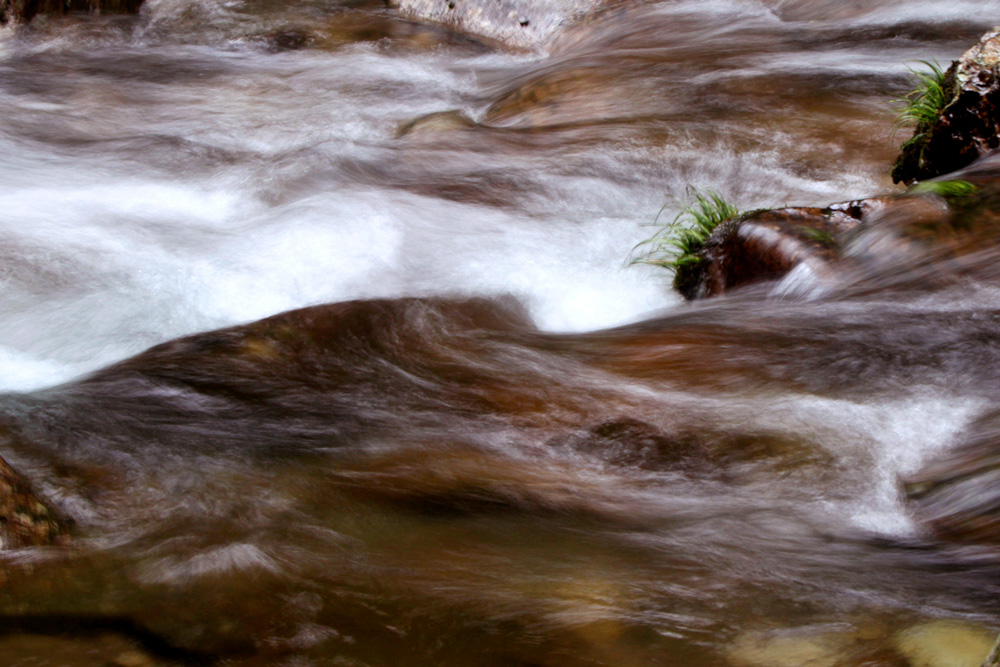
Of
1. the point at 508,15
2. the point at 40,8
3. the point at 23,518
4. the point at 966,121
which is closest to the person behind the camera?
the point at 23,518

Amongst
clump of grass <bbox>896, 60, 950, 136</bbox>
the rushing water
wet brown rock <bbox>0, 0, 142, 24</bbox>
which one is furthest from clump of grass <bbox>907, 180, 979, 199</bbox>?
wet brown rock <bbox>0, 0, 142, 24</bbox>

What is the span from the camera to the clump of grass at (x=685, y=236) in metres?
5.27

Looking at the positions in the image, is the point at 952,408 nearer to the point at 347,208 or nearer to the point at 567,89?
the point at 347,208

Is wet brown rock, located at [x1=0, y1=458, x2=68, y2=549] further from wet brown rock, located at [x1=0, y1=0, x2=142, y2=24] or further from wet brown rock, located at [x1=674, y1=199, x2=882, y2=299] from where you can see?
wet brown rock, located at [x1=0, y1=0, x2=142, y2=24]

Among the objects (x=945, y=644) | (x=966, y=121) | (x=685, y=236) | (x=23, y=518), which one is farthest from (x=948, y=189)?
(x=23, y=518)

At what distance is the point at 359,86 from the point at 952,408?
20.6ft

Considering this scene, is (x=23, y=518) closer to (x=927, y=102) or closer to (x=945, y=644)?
(x=945, y=644)

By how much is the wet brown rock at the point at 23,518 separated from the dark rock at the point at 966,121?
4689 millimetres

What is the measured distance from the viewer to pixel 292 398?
377 cm

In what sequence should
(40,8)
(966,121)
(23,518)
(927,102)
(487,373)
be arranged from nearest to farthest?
(23,518) < (487,373) < (966,121) < (927,102) < (40,8)

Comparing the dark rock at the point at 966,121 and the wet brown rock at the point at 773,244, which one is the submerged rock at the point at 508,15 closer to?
the dark rock at the point at 966,121

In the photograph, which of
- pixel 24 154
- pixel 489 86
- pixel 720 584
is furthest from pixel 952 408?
pixel 24 154

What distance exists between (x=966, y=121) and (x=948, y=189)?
812 mm

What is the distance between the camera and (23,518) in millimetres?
2746
